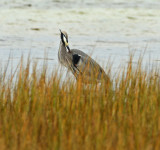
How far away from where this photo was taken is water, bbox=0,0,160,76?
14055mm

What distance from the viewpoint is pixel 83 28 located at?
61.6ft

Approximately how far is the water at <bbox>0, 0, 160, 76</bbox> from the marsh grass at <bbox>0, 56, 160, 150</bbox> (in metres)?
3.80

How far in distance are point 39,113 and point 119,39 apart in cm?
1088

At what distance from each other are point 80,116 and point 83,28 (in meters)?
12.9

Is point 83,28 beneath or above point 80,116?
beneath

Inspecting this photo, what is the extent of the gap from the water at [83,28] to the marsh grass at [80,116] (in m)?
3.80

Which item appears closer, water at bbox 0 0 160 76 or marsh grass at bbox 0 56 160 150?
marsh grass at bbox 0 56 160 150

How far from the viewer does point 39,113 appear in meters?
5.96

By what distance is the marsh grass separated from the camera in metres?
5.14

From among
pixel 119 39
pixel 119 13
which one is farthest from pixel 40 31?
pixel 119 13

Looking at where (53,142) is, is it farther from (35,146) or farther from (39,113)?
(39,113)

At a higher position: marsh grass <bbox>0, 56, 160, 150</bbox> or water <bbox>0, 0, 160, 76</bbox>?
marsh grass <bbox>0, 56, 160, 150</bbox>

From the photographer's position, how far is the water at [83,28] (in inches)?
553

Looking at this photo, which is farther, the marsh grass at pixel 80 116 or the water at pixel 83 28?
the water at pixel 83 28
